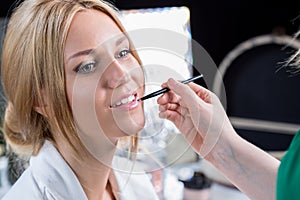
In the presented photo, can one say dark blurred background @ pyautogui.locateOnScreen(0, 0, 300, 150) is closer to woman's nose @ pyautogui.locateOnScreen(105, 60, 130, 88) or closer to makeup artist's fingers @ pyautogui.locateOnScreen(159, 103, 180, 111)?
makeup artist's fingers @ pyautogui.locateOnScreen(159, 103, 180, 111)

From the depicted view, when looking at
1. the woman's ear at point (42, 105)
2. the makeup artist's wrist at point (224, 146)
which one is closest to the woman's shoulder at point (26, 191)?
the woman's ear at point (42, 105)

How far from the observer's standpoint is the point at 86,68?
899mm

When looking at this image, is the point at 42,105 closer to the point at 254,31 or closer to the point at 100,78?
the point at 100,78

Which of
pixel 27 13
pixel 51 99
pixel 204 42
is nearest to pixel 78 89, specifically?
pixel 51 99

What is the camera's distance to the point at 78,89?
91 centimetres

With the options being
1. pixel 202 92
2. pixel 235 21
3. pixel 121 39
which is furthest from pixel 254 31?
pixel 121 39

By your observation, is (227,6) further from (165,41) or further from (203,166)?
(165,41)

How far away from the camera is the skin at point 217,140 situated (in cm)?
95

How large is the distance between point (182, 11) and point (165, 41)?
58 cm

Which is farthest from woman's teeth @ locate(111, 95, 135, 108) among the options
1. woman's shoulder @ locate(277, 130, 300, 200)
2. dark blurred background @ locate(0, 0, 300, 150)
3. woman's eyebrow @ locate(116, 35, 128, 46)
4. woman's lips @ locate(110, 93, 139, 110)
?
dark blurred background @ locate(0, 0, 300, 150)

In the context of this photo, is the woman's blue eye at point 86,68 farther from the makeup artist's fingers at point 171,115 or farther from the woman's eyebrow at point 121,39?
the makeup artist's fingers at point 171,115

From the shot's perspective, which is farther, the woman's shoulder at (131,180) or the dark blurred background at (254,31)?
the dark blurred background at (254,31)

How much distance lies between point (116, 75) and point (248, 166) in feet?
1.04

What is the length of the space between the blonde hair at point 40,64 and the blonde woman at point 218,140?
0.44 ft
